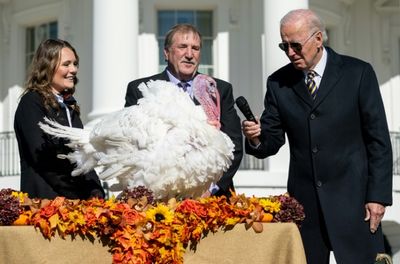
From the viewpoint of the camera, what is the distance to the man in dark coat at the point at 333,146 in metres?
4.97

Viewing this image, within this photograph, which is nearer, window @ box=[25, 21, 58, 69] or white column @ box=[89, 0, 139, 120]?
white column @ box=[89, 0, 139, 120]

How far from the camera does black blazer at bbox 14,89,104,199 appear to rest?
5.23m

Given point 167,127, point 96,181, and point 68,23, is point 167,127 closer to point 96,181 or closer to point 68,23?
point 96,181

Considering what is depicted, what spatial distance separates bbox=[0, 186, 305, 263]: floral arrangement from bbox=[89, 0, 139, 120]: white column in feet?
34.8

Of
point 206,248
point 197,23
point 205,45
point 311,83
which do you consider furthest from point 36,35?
point 206,248

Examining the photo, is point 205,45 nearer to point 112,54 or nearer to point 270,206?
point 112,54

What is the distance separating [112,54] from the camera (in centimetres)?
1496

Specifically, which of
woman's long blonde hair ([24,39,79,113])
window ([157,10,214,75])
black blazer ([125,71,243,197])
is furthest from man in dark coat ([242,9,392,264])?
window ([157,10,214,75])

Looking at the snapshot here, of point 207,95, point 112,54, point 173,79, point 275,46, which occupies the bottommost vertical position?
A: point 207,95

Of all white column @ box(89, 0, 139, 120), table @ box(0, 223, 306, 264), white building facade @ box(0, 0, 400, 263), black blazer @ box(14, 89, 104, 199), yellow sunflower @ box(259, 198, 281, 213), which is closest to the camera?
table @ box(0, 223, 306, 264)

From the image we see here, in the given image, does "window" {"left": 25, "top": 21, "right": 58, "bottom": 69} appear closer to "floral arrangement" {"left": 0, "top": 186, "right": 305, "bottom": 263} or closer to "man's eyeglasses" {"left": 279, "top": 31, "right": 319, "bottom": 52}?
"man's eyeglasses" {"left": 279, "top": 31, "right": 319, "bottom": 52}

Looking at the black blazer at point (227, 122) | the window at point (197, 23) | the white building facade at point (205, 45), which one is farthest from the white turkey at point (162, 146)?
the window at point (197, 23)

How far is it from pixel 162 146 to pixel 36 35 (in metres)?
16.6

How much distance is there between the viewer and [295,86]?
17.3 ft
